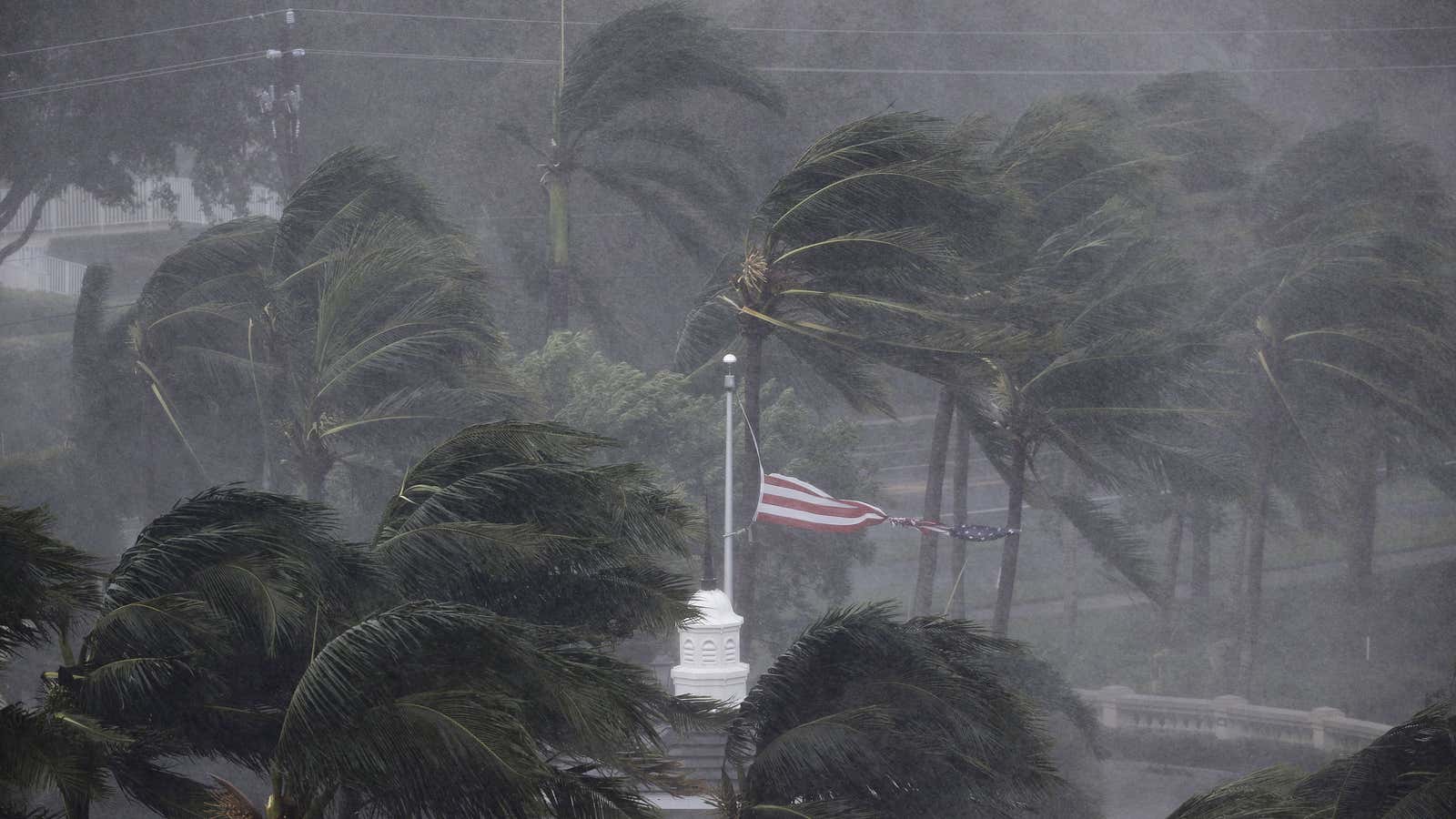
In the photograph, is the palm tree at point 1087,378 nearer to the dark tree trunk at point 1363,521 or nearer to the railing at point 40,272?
the dark tree trunk at point 1363,521

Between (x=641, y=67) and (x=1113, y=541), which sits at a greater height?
(x=641, y=67)

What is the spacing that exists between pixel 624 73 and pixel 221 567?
70.0 feet

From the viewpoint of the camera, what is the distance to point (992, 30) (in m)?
47.2

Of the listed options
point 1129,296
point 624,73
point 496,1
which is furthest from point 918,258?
point 496,1

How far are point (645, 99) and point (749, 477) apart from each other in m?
10.3

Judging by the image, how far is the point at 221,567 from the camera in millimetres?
8664

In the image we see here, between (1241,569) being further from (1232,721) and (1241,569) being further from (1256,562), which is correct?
(1232,721)

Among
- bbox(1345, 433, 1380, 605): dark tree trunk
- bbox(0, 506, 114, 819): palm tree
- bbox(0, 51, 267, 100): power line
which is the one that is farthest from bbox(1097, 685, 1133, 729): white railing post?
bbox(0, 51, 267, 100): power line

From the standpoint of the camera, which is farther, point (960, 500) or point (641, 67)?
point (641, 67)

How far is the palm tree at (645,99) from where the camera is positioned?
28.5 metres

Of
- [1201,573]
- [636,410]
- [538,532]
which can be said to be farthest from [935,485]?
[538,532]

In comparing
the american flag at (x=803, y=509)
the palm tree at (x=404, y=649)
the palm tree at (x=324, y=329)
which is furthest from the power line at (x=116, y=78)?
the palm tree at (x=404, y=649)

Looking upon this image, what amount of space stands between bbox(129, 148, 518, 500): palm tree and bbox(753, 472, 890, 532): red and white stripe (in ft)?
13.5

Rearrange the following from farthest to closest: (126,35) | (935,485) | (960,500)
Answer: (126,35) < (960,500) < (935,485)
